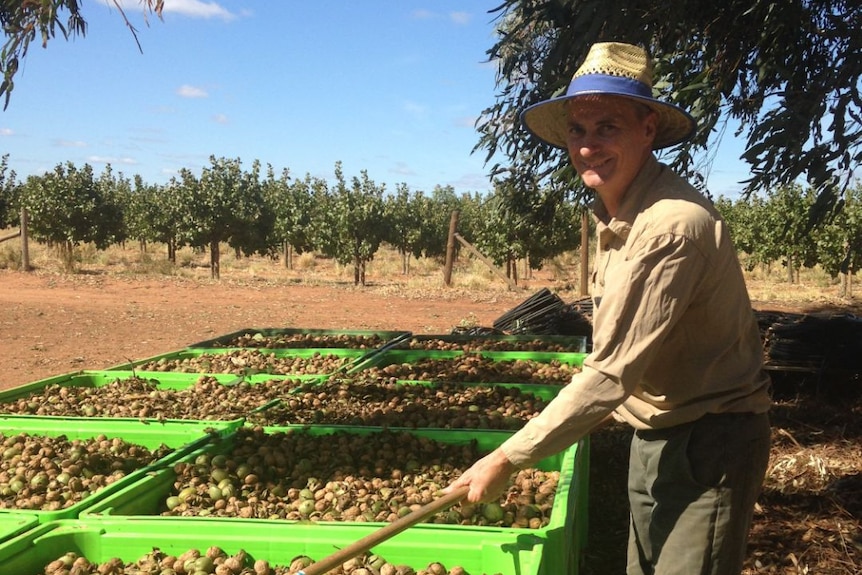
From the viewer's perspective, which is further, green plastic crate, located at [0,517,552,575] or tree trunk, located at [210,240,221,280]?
tree trunk, located at [210,240,221,280]

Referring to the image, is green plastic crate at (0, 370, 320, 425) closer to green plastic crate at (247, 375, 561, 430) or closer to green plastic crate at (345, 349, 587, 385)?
green plastic crate at (247, 375, 561, 430)

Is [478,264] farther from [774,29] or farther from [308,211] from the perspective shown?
[774,29]

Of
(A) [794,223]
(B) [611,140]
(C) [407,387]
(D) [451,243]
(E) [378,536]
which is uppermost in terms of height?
(A) [794,223]

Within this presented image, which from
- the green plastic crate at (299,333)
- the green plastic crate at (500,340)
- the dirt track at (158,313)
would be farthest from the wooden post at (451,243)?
the green plastic crate at (500,340)

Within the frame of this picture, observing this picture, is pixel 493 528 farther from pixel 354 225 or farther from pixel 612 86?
pixel 354 225

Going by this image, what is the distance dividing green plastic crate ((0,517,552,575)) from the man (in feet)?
1.23

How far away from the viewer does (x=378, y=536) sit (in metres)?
1.74

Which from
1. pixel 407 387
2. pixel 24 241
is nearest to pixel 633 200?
pixel 407 387

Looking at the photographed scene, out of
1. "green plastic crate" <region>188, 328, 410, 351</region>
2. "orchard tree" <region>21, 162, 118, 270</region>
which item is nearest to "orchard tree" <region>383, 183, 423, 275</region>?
"orchard tree" <region>21, 162, 118, 270</region>

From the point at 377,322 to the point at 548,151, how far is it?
8.97m

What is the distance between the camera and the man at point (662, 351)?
5.38 feet

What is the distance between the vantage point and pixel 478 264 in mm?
38312

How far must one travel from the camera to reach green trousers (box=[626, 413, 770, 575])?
6.16ft

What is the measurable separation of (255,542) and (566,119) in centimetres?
169
